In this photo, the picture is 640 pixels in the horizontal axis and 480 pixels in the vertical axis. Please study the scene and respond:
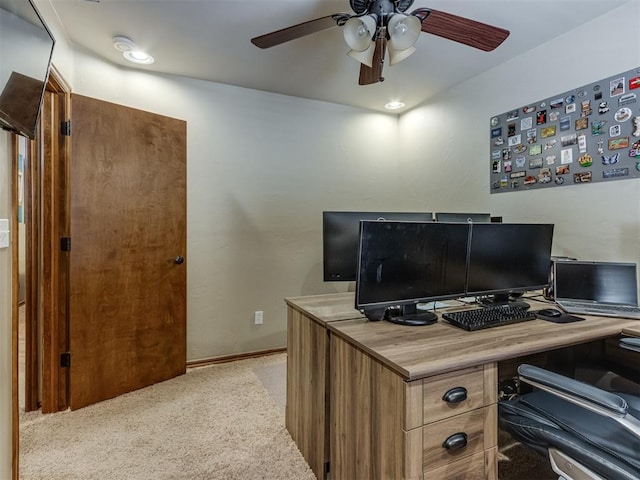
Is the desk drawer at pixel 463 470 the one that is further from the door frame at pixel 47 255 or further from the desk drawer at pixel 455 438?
the door frame at pixel 47 255

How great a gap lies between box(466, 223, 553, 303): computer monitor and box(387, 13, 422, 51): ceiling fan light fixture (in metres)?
0.96

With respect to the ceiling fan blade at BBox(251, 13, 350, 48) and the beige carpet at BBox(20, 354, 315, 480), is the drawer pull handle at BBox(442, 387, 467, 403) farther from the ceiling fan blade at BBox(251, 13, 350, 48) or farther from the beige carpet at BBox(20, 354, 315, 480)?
the ceiling fan blade at BBox(251, 13, 350, 48)

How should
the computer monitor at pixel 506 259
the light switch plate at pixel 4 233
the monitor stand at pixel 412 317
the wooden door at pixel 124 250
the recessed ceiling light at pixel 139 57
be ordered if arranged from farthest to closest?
the recessed ceiling light at pixel 139 57, the wooden door at pixel 124 250, the computer monitor at pixel 506 259, the monitor stand at pixel 412 317, the light switch plate at pixel 4 233

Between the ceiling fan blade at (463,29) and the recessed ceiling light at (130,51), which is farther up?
the recessed ceiling light at (130,51)

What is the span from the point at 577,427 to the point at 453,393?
50 centimetres

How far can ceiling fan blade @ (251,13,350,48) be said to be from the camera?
5.22 ft

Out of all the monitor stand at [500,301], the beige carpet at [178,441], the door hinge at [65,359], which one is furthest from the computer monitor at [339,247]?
the door hinge at [65,359]

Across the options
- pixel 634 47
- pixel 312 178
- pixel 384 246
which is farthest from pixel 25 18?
pixel 634 47

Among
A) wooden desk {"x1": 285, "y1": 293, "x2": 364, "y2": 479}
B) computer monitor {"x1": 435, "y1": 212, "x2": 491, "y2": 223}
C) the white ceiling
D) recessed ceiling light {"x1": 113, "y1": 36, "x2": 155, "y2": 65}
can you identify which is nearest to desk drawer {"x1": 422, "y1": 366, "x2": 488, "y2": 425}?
wooden desk {"x1": 285, "y1": 293, "x2": 364, "y2": 479}

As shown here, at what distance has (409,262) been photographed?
1449mm

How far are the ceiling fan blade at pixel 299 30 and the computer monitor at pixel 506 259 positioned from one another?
1.24 metres

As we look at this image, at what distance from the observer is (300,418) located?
171 cm

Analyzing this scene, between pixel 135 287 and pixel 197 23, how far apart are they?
1864 millimetres

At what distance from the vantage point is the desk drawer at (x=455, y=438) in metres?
1.00
